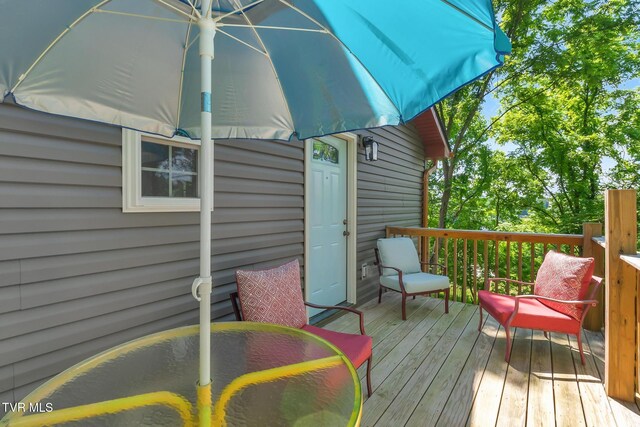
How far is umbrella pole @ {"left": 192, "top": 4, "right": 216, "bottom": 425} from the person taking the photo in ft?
3.24

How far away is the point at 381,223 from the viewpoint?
16.8 ft

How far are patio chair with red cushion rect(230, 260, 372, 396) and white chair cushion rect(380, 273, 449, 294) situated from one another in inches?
68.3

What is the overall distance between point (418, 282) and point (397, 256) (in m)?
0.56

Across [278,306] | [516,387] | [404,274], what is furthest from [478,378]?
[404,274]

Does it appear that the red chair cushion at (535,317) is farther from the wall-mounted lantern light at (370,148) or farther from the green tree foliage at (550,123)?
the green tree foliage at (550,123)

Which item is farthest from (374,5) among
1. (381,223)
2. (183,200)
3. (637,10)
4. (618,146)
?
(618,146)

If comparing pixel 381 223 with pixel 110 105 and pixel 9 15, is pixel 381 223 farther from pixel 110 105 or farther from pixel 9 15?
pixel 9 15

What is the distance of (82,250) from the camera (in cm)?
181

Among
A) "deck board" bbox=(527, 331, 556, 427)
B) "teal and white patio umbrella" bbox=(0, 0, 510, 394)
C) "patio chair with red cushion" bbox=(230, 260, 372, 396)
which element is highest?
"teal and white patio umbrella" bbox=(0, 0, 510, 394)

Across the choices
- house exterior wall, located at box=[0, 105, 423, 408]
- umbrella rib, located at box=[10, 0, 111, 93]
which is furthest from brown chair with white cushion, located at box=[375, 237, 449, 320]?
umbrella rib, located at box=[10, 0, 111, 93]

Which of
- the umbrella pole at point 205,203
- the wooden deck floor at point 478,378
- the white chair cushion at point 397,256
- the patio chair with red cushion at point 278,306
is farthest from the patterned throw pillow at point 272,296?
the white chair cushion at point 397,256

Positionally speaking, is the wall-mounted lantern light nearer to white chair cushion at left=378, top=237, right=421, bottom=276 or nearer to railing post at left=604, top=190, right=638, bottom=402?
white chair cushion at left=378, top=237, right=421, bottom=276

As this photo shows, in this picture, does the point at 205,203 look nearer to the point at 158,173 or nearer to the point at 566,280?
the point at 158,173

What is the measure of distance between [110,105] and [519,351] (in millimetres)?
3676
